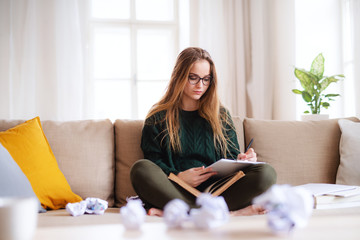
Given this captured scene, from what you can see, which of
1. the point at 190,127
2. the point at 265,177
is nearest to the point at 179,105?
the point at 190,127

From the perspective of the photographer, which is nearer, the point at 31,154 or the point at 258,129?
the point at 31,154

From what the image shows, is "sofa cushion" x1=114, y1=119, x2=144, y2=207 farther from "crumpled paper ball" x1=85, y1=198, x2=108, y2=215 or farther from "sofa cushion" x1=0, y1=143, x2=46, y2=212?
"sofa cushion" x1=0, y1=143, x2=46, y2=212

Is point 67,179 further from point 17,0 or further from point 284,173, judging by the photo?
point 17,0

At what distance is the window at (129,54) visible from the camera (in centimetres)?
296

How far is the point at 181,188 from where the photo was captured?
59.1 inches

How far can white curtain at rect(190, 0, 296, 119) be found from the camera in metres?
2.93

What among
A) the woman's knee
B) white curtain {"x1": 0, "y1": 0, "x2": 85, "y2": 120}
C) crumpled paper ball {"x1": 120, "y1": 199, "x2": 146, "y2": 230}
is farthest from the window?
crumpled paper ball {"x1": 120, "y1": 199, "x2": 146, "y2": 230}

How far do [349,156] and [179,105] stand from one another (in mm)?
938

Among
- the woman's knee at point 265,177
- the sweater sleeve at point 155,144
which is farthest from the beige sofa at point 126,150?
the woman's knee at point 265,177

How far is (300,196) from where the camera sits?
0.55 m

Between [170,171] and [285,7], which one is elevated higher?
[285,7]

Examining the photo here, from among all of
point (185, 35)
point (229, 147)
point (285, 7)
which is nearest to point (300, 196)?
point (229, 147)

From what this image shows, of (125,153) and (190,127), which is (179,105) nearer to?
(190,127)

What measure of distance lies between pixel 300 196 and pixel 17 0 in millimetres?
2773
